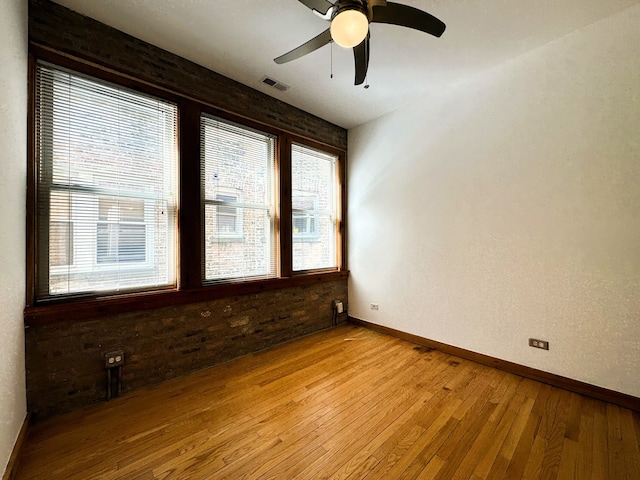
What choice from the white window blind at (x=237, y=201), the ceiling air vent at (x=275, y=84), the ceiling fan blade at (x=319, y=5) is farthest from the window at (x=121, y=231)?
the ceiling fan blade at (x=319, y=5)

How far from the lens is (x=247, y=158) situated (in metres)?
3.23

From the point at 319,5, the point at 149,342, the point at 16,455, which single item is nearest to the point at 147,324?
the point at 149,342

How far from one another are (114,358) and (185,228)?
1258 millimetres

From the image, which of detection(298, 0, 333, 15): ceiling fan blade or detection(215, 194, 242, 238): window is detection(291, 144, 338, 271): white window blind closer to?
detection(215, 194, 242, 238): window

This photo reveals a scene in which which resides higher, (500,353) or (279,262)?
(279,262)

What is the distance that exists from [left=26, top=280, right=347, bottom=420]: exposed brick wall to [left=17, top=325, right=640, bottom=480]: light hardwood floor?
136 millimetres

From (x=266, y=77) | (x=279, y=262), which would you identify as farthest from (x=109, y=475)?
(x=266, y=77)

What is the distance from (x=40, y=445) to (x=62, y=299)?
3.17 ft

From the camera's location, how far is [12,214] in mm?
1619

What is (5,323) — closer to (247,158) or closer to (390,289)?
(247,158)

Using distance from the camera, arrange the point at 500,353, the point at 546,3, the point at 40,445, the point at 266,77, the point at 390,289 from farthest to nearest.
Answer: the point at 390,289 → the point at 266,77 → the point at 500,353 → the point at 546,3 → the point at 40,445

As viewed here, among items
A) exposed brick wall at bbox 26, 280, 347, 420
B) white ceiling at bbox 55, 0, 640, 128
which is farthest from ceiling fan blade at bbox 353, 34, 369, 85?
exposed brick wall at bbox 26, 280, 347, 420

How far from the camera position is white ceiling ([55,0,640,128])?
6.82ft

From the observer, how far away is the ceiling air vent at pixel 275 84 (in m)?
3.02
